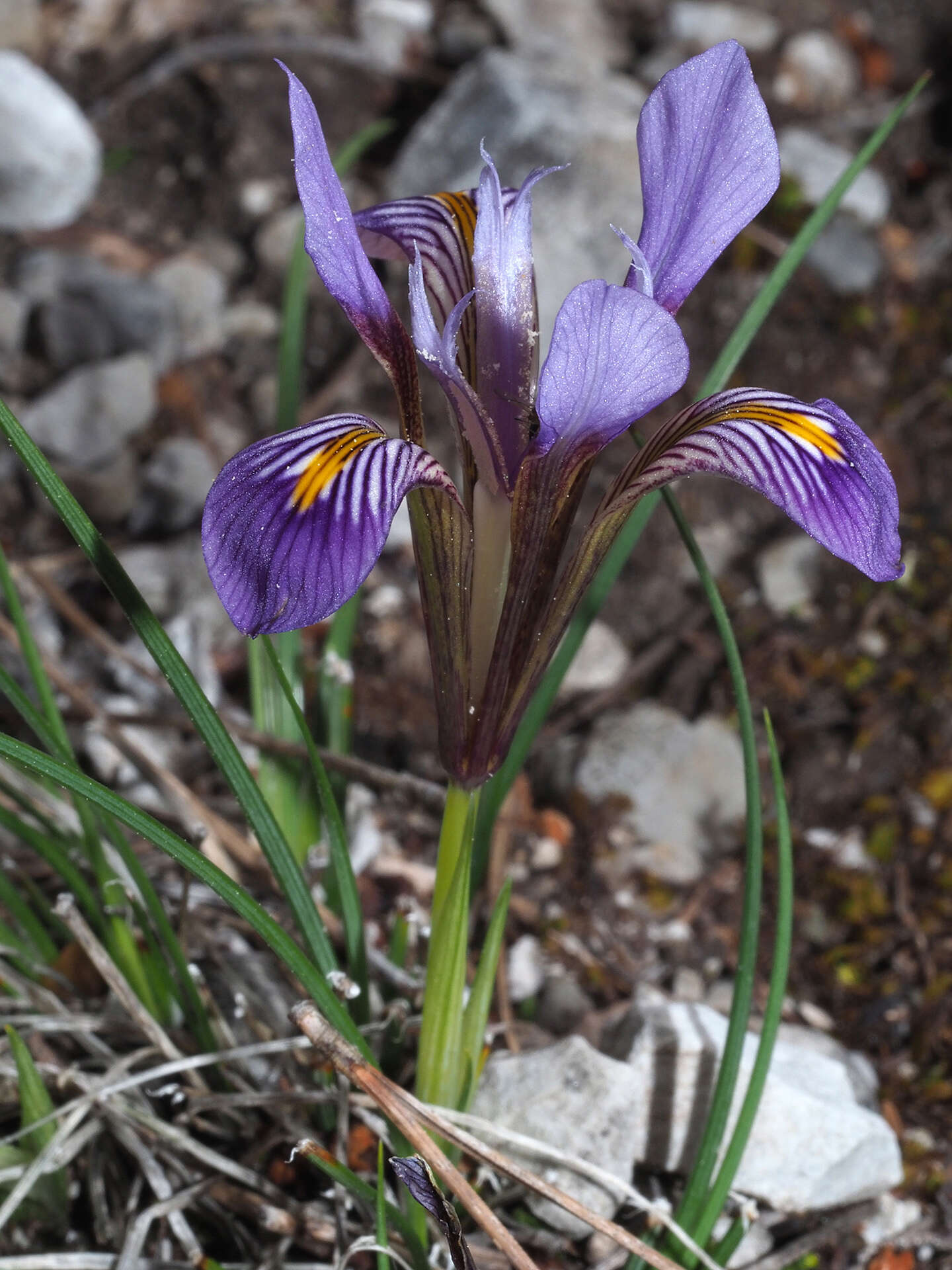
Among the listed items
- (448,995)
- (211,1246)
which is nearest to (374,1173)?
(211,1246)

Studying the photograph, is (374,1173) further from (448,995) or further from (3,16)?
(3,16)

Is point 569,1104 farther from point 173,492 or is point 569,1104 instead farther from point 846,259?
point 846,259

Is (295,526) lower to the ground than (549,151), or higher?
lower

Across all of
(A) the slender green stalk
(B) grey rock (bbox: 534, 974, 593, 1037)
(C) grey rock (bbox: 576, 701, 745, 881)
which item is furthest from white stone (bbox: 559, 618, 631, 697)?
(A) the slender green stalk

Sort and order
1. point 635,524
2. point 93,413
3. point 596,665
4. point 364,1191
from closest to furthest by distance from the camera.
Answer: point 364,1191 → point 635,524 → point 596,665 → point 93,413

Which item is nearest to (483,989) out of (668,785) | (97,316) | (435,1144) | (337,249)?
(435,1144)

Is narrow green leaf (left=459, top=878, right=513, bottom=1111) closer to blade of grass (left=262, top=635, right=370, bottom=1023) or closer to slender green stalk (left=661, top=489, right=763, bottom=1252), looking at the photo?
blade of grass (left=262, top=635, right=370, bottom=1023)

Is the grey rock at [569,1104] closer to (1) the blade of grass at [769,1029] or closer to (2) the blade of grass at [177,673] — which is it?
(1) the blade of grass at [769,1029]
